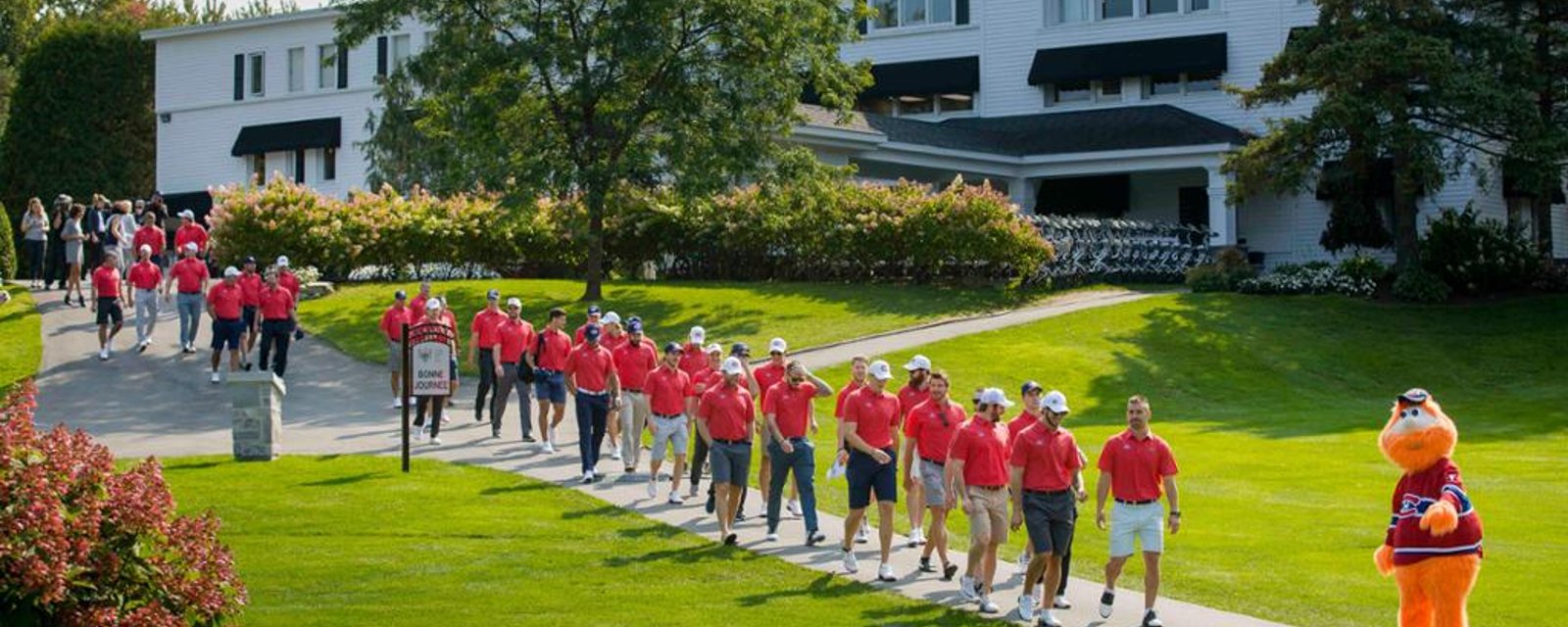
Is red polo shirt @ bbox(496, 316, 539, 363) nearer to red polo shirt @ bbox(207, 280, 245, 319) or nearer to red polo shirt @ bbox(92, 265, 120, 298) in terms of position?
red polo shirt @ bbox(207, 280, 245, 319)

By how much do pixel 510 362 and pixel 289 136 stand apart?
35869 mm

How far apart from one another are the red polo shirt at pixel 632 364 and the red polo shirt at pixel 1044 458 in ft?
25.6

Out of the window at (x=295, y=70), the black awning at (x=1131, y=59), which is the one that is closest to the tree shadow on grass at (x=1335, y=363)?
the black awning at (x=1131, y=59)

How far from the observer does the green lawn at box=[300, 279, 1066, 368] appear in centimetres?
3288

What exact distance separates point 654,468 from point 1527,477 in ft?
33.6

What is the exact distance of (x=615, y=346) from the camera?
73.9ft

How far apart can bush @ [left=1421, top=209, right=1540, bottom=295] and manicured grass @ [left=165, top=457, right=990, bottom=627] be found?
2535 cm

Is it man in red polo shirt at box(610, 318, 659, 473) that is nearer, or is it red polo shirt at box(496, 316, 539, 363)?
man in red polo shirt at box(610, 318, 659, 473)

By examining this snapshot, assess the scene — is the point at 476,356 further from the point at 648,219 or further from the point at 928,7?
the point at 928,7

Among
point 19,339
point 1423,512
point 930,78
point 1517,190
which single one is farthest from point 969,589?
point 930,78

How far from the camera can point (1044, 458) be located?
49.6ft

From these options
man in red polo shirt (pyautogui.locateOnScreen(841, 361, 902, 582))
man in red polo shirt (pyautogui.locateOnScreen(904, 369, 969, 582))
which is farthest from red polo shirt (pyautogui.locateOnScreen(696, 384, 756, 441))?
man in red polo shirt (pyautogui.locateOnScreen(904, 369, 969, 582))

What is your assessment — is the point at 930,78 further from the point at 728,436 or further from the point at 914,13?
the point at 728,436

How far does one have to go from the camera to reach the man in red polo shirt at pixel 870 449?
16812 millimetres
